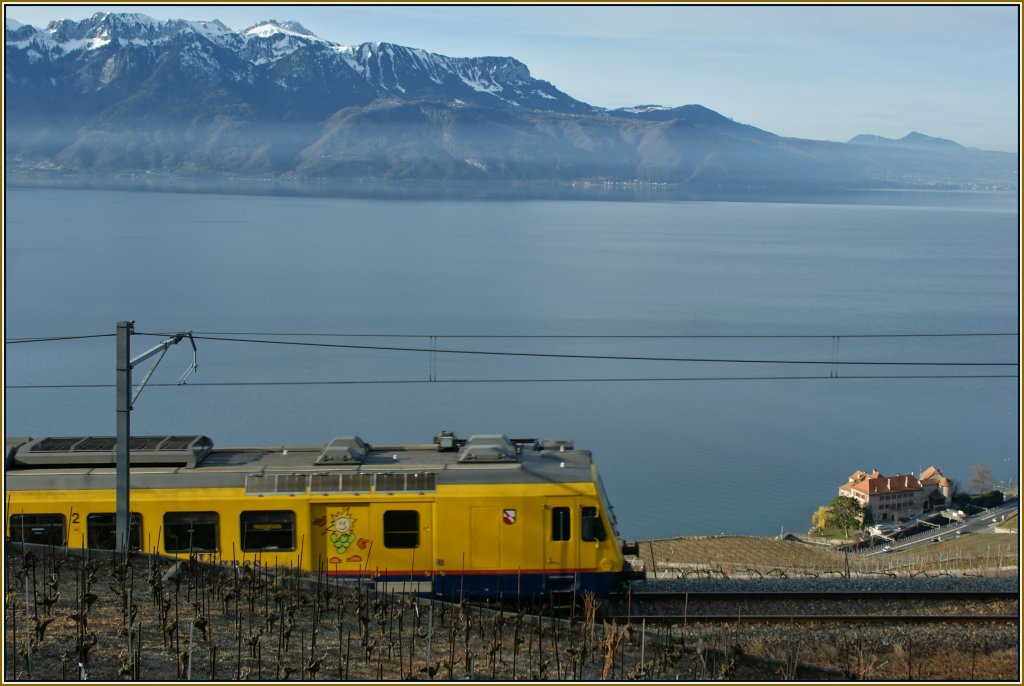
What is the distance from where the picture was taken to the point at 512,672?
979 cm

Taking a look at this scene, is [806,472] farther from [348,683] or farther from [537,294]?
[537,294]

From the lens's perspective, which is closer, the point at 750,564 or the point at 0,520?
the point at 0,520

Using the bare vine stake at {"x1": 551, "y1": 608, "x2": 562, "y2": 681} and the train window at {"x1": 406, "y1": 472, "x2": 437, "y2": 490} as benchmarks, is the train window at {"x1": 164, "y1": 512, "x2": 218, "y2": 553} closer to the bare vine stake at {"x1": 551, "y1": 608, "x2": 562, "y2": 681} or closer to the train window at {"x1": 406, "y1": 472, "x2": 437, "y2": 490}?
the train window at {"x1": 406, "y1": 472, "x2": 437, "y2": 490}

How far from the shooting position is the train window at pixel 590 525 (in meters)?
13.3

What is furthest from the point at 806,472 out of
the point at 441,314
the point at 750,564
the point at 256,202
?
the point at 256,202

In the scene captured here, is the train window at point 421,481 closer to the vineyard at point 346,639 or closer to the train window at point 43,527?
the vineyard at point 346,639

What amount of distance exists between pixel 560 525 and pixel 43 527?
246 inches

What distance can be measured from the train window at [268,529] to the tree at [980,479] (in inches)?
1270

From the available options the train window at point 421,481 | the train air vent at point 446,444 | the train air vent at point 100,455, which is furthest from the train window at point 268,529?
the train air vent at point 446,444

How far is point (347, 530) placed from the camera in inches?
523

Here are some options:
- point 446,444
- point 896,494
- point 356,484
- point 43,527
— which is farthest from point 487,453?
→ point 896,494

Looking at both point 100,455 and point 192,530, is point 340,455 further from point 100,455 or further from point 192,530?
point 100,455

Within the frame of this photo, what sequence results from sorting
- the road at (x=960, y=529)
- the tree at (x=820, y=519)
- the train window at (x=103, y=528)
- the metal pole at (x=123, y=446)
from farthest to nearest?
1. the tree at (x=820, y=519)
2. the road at (x=960, y=529)
3. the train window at (x=103, y=528)
4. the metal pole at (x=123, y=446)

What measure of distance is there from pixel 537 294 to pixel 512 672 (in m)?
66.0
